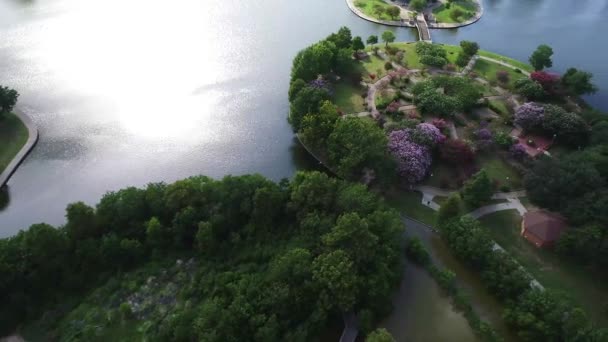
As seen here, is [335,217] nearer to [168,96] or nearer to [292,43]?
[168,96]

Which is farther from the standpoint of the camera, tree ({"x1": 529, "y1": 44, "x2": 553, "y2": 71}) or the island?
tree ({"x1": 529, "y1": 44, "x2": 553, "y2": 71})

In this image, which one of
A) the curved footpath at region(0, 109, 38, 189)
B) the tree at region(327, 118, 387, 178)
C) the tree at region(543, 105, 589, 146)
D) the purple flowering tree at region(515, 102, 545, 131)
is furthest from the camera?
the purple flowering tree at region(515, 102, 545, 131)

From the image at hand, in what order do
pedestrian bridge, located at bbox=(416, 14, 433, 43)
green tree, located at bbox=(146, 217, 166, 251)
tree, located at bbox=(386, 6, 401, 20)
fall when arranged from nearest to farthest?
green tree, located at bbox=(146, 217, 166, 251)
pedestrian bridge, located at bbox=(416, 14, 433, 43)
tree, located at bbox=(386, 6, 401, 20)

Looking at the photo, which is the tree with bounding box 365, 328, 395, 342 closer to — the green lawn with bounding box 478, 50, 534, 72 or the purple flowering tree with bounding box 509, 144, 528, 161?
the purple flowering tree with bounding box 509, 144, 528, 161

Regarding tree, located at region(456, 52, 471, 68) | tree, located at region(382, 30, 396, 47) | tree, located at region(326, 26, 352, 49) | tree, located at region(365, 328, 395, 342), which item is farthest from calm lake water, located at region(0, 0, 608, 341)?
tree, located at region(456, 52, 471, 68)

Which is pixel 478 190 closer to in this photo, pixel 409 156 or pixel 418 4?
pixel 409 156

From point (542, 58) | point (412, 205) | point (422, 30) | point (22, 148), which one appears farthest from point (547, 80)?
point (22, 148)
